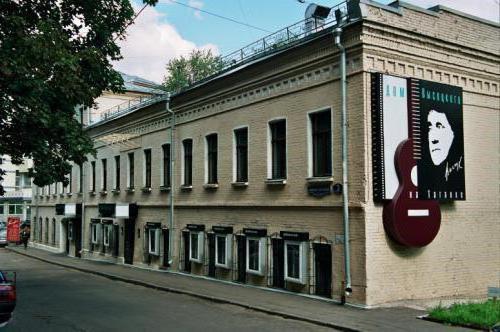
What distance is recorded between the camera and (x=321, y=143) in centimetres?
1600

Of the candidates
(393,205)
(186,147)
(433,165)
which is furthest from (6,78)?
(186,147)

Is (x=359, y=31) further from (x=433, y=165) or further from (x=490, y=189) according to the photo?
(x=490, y=189)

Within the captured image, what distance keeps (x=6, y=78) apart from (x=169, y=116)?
42.2 feet

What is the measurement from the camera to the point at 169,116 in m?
24.3

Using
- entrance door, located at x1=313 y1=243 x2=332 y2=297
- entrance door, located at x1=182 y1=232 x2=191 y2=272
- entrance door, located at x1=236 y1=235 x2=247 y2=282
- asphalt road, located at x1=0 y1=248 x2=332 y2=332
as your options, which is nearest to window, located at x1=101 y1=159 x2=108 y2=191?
entrance door, located at x1=182 y1=232 x2=191 y2=272

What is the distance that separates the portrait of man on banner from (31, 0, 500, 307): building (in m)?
0.05

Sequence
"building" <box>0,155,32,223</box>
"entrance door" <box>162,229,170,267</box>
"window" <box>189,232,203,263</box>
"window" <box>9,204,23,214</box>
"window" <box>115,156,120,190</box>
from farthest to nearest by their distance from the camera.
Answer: "window" <box>9,204,23,214</box>
"building" <box>0,155,32,223</box>
"window" <box>115,156,120,190</box>
"entrance door" <box>162,229,170,267</box>
"window" <box>189,232,203,263</box>

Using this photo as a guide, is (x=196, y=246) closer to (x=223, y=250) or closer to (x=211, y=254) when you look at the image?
(x=211, y=254)

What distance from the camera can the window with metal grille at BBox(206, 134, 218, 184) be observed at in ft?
69.6

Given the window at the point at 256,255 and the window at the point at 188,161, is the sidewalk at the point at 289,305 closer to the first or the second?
the window at the point at 256,255

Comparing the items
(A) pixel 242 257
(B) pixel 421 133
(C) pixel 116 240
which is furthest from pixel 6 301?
(C) pixel 116 240

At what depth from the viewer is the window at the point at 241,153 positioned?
19.3 metres

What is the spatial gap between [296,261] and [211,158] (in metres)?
6.47

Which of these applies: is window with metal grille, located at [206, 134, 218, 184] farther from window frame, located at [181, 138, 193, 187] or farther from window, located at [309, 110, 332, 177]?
window, located at [309, 110, 332, 177]
